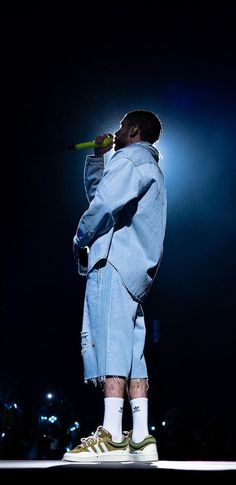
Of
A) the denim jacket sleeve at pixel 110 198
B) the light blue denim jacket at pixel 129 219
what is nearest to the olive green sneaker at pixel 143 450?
the light blue denim jacket at pixel 129 219

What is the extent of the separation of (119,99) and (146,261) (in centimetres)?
401

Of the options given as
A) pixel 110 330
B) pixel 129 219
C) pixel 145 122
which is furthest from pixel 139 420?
pixel 145 122

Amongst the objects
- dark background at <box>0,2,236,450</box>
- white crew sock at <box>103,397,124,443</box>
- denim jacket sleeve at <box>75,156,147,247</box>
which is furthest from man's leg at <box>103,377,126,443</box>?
dark background at <box>0,2,236,450</box>

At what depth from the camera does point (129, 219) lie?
74.5 inches

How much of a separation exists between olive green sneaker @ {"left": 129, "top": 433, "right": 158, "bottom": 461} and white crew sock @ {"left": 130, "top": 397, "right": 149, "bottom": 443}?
21mm

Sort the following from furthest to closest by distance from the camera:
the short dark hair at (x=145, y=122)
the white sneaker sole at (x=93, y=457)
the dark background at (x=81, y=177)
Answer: the dark background at (x=81, y=177), the short dark hair at (x=145, y=122), the white sneaker sole at (x=93, y=457)

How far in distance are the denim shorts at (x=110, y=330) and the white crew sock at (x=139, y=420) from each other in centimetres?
8

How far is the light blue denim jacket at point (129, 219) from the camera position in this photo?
5.83ft

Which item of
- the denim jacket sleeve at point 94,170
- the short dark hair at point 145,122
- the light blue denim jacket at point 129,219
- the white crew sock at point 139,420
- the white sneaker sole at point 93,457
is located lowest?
the white sneaker sole at point 93,457

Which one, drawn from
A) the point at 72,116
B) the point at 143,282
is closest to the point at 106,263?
the point at 143,282

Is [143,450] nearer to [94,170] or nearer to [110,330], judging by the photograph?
[110,330]

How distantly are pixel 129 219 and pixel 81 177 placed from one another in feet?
15.0

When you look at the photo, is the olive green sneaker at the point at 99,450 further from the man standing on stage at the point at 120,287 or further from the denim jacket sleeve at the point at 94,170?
the denim jacket sleeve at the point at 94,170

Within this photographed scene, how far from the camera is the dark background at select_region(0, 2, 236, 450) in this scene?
5.28m
